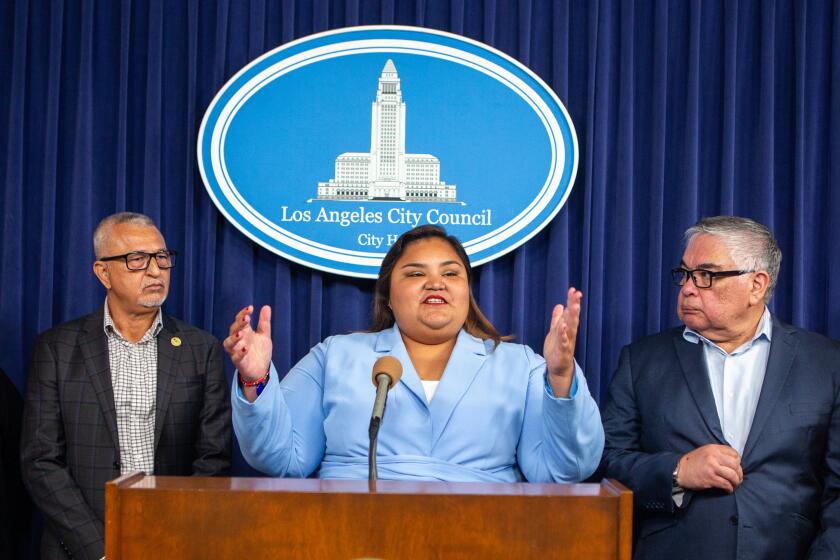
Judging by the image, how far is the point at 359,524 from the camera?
1.60 metres

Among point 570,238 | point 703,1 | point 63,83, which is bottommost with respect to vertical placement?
point 570,238

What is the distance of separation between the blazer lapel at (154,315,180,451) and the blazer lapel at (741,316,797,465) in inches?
70.0

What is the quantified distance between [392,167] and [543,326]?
0.80m

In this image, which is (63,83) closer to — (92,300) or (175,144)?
(175,144)

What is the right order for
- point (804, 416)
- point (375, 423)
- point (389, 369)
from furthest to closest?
point (804, 416) < point (389, 369) < point (375, 423)

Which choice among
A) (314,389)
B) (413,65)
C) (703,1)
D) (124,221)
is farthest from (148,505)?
(703,1)

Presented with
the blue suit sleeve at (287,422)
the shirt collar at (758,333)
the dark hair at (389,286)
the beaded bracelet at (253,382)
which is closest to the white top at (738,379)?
the shirt collar at (758,333)

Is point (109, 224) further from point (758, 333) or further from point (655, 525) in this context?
point (758, 333)

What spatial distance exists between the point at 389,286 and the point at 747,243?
3.68ft

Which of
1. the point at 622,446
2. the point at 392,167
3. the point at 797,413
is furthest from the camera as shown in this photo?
the point at 392,167

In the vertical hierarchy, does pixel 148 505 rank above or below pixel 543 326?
below

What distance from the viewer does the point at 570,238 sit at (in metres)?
3.35

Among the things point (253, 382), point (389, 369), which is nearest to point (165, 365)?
point (253, 382)

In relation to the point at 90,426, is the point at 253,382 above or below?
above
